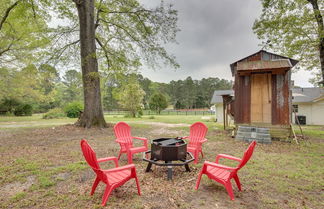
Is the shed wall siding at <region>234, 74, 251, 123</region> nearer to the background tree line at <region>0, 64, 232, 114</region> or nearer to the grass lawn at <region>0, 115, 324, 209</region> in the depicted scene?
the grass lawn at <region>0, 115, 324, 209</region>

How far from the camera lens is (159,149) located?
2.92 m

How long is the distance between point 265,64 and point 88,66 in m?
8.37

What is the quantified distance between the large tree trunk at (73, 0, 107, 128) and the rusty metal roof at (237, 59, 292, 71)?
7.03 metres

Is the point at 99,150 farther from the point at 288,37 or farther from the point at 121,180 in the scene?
the point at 288,37

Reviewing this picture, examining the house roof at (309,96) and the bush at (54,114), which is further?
the bush at (54,114)

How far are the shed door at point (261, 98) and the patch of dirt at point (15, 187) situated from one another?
743cm

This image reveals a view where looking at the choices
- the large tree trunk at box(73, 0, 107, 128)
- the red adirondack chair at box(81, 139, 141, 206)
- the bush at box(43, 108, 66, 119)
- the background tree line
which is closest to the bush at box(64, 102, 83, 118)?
the bush at box(43, 108, 66, 119)

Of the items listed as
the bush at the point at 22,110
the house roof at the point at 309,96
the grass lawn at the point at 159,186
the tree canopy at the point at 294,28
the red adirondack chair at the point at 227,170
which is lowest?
the grass lawn at the point at 159,186

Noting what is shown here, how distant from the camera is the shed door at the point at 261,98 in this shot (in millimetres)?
6586

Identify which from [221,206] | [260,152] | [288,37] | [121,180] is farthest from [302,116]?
[121,180]

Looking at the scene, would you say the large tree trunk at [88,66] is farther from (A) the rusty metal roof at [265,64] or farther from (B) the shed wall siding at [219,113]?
(B) the shed wall siding at [219,113]

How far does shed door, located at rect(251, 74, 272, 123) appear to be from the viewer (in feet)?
21.6

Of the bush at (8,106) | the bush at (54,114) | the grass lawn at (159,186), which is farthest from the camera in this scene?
the bush at (8,106)

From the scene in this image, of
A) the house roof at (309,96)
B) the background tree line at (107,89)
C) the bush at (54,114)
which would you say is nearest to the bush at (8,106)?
the background tree line at (107,89)
